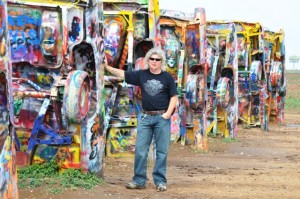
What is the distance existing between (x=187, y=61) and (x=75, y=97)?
6642 mm

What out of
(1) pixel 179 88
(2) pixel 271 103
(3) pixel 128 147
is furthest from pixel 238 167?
(2) pixel 271 103

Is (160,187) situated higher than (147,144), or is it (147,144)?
(147,144)

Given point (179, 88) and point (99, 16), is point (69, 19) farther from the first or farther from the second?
point (179, 88)

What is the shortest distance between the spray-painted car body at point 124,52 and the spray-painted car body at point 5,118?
5.14 m

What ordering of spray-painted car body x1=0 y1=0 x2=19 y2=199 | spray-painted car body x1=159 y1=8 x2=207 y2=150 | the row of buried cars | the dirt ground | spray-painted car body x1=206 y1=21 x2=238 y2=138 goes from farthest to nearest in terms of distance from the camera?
spray-painted car body x1=206 y1=21 x2=238 y2=138 < spray-painted car body x1=159 y1=8 x2=207 y2=150 < the dirt ground < the row of buried cars < spray-painted car body x1=0 y1=0 x2=19 y2=199

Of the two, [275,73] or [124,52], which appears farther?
[275,73]

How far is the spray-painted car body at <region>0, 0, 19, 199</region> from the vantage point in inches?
256

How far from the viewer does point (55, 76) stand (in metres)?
9.75

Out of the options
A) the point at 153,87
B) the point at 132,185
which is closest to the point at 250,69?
the point at 153,87

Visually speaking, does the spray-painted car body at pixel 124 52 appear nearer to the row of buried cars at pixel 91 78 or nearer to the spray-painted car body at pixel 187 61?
the row of buried cars at pixel 91 78

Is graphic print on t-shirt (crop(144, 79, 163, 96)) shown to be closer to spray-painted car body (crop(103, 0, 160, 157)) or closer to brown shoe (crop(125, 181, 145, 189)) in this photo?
brown shoe (crop(125, 181, 145, 189))

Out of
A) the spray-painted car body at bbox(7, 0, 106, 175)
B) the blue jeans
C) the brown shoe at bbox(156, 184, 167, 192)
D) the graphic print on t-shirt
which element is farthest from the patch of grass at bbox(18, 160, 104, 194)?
the graphic print on t-shirt

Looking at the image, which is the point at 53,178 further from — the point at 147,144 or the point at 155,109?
the point at 155,109

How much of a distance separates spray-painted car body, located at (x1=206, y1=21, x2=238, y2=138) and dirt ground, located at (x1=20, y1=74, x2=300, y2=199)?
1.75ft
